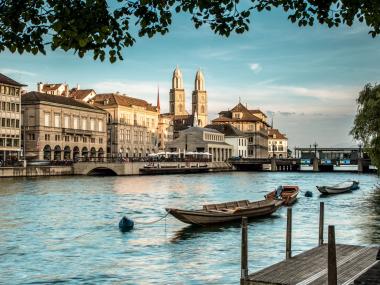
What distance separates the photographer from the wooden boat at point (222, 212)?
34.6 meters

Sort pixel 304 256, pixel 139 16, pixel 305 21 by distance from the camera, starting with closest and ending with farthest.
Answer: pixel 139 16, pixel 305 21, pixel 304 256

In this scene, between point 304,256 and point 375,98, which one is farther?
point 375,98

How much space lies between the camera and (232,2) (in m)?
12.0

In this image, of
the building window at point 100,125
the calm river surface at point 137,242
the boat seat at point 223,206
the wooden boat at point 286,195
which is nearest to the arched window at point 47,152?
the building window at point 100,125

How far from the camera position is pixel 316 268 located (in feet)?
58.5

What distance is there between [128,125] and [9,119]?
5051 cm

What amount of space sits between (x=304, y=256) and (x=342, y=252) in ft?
4.88

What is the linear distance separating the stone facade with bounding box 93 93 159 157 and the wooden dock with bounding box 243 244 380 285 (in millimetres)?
137801

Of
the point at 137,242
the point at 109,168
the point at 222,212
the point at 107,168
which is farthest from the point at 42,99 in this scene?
the point at 137,242

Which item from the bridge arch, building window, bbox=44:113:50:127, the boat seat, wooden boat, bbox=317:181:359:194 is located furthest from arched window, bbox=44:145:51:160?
the boat seat

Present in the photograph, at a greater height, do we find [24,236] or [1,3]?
[1,3]

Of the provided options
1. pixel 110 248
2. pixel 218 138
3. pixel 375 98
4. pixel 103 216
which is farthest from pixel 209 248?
pixel 218 138

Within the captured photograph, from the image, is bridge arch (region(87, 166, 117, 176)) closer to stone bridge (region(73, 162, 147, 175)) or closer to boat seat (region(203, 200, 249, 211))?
stone bridge (region(73, 162, 147, 175))

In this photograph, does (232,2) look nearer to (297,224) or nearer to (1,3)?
(1,3)
